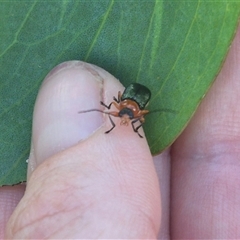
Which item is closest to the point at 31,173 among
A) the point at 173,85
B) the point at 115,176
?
the point at 115,176

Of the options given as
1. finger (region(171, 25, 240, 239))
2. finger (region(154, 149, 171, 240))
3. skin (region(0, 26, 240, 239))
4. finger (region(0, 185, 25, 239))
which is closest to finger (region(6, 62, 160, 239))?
skin (region(0, 26, 240, 239))

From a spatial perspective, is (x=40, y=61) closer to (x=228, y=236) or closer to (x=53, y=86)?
(x=53, y=86)

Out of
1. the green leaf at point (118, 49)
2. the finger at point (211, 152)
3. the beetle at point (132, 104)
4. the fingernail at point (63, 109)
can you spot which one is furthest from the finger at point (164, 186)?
the fingernail at point (63, 109)

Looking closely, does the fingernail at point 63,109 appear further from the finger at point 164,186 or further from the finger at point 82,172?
the finger at point 164,186

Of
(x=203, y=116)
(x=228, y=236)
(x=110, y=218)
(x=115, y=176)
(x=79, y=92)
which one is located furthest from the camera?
(x=203, y=116)

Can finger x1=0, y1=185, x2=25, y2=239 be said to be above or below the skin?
below

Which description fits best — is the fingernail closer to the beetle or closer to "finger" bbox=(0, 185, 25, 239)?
the beetle
